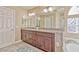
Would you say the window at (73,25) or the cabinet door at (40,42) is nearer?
the window at (73,25)

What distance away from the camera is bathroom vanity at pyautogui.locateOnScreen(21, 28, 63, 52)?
4.99 feet

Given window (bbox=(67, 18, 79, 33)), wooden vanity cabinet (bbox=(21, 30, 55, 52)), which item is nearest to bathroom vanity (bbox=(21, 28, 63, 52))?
wooden vanity cabinet (bbox=(21, 30, 55, 52))

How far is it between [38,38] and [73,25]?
1.96 feet

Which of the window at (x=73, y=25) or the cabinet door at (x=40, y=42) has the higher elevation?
the window at (x=73, y=25)

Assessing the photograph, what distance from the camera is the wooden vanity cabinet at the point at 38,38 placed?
1567 millimetres

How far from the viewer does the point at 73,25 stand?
137 cm

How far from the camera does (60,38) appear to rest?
4.77 ft

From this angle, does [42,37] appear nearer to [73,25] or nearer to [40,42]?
[40,42]

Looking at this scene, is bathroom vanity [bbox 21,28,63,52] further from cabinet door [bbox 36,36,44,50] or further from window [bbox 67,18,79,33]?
window [bbox 67,18,79,33]

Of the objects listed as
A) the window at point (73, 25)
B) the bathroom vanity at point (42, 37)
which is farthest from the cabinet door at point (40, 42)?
the window at point (73, 25)

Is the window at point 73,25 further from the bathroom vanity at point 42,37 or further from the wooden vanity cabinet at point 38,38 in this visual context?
the wooden vanity cabinet at point 38,38

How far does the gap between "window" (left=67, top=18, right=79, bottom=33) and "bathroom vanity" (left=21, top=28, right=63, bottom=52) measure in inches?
6.4

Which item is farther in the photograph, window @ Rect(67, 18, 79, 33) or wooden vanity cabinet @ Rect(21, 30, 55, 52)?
wooden vanity cabinet @ Rect(21, 30, 55, 52)
